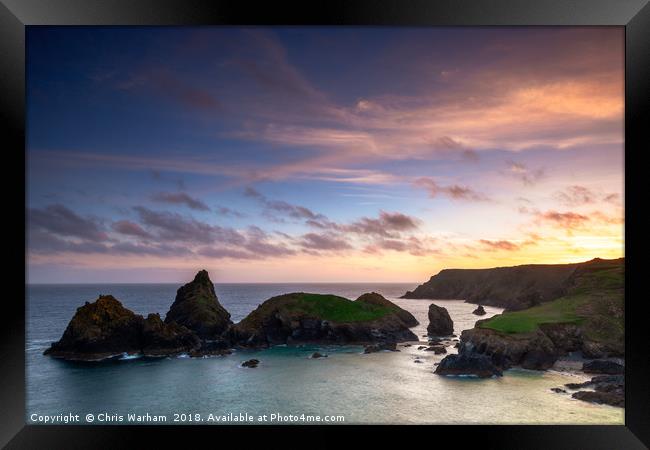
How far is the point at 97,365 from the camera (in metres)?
10.5

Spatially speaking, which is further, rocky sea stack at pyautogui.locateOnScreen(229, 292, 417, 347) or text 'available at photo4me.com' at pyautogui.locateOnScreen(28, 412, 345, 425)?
rocky sea stack at pyautogui.locateOnScreen(229, 292, 417, 347)

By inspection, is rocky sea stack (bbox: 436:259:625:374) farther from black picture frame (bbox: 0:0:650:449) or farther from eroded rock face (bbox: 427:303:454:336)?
eroded rock face (bbox: 427:303:454:336)

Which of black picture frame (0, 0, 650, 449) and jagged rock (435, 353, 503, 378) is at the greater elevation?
black picture frame (0, 0, 650, 449)

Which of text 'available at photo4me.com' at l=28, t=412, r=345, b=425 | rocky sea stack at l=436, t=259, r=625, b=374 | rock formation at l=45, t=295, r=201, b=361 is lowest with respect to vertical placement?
rock formation at l=45, t=295, r=201, b=361

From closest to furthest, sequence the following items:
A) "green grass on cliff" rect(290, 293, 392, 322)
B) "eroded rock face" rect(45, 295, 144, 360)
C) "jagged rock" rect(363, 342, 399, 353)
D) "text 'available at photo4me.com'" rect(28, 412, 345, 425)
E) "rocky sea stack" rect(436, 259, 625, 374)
A: "text 'available at photo4me.com'" rect(28, 412, 345, 425) < "rocky sea stack" rect(436, 259, 625, 374) < "jagged rock" rect(363, 342, 399, 353) < "eroded rock face" rect(45, 295, 144, 360) < "green grass on cliff" rect(290, 293, 392, 322)

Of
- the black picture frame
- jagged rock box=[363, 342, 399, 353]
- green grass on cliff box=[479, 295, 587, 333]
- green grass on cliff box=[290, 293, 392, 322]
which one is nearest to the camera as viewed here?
the black picture frame

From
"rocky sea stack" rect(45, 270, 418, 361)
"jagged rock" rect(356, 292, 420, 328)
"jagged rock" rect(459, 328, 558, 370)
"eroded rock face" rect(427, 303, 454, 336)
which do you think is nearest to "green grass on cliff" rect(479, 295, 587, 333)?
"jagged rock" rect(459, 328, 558, 370)

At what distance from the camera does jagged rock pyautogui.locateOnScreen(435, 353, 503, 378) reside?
26.7 ft

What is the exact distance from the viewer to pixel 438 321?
42.0 ft

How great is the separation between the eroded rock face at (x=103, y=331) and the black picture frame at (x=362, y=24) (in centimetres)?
770

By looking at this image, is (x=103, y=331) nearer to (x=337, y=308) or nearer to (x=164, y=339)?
(x=164, y=339)

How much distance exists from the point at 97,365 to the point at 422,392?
31.4 ft

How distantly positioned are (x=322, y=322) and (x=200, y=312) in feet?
23.3

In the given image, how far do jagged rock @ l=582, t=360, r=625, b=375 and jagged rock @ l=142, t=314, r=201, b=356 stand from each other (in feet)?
39.4
